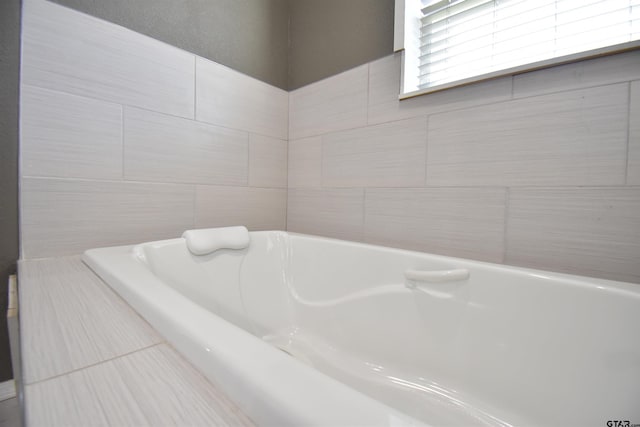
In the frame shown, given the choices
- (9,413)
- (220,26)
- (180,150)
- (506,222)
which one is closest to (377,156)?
(506,222)

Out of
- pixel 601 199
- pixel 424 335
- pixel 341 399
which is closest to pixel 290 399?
pixel 341 399

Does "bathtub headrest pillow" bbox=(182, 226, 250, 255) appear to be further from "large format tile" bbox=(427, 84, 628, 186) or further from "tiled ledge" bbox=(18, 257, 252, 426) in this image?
"large format tile" bbox=(427, 84, 628, 186)

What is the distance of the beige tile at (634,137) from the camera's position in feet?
2.23

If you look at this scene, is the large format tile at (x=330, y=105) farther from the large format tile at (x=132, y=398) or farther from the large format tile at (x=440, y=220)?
the large format tile at (x=132, y=398)

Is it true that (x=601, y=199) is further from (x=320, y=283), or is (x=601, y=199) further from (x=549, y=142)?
(x=320, y=283)

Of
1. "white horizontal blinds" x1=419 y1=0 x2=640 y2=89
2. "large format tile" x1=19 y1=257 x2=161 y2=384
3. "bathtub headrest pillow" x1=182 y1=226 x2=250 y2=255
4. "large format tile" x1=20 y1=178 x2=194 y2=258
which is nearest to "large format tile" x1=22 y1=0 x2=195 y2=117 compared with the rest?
"large format tile" x1=20 y1=178 x2=194 y2=258

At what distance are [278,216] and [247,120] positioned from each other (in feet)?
1.68

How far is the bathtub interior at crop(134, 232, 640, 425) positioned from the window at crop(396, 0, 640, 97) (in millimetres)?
637

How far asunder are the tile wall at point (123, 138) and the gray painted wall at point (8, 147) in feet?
0.07

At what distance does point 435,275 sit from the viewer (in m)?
0.77

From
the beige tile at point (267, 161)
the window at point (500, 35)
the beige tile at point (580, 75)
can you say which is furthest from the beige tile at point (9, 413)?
the beige tile at point (580, 75)

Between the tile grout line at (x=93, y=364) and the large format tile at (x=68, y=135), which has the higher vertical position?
the large format tile at (x=68, y=135)

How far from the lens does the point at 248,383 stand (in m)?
0.26

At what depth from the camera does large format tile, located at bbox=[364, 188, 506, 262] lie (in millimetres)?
890
